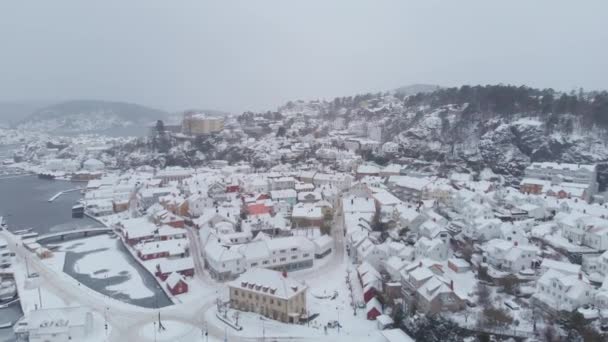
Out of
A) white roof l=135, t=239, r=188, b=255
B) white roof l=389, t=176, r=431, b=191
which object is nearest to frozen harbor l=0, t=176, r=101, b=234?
white roof l=135, t=239, r=188, b=255

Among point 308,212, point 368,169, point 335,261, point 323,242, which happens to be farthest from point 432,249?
point 368,169

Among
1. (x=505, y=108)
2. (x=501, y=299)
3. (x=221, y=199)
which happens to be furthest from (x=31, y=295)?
(x=505, y=108)

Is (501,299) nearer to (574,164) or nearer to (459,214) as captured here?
(459,214)

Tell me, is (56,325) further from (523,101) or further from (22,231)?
(523,101)

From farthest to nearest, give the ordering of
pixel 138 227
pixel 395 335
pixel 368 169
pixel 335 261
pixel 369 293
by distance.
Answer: pixel 368 169, pixel 138 227, pixel 335 261, pixel 369 293, pixel 395 335

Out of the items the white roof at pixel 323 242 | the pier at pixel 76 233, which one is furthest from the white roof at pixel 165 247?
the white roof at pixel 323 242

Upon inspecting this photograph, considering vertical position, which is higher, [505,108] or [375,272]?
[505,108]

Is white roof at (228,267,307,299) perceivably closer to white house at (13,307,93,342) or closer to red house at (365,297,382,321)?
red house at (365,297,382,321)
